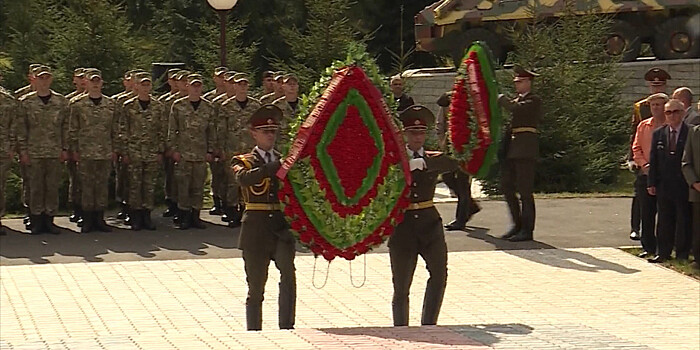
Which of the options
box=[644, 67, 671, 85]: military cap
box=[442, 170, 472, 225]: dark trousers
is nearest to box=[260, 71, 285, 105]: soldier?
box=[442, 170, 472, 225]: dark trousers

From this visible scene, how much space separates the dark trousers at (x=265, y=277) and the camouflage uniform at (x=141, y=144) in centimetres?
683

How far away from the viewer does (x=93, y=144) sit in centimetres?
→ 1588

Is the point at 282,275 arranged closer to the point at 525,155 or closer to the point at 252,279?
the point at 252,279

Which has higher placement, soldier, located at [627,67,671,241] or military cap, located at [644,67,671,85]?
military cap, located at [644,67,671,85]

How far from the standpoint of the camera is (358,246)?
31.0 feet

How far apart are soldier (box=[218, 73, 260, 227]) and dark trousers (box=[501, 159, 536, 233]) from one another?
311 centimetres

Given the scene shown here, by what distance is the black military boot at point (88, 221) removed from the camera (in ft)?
52.4

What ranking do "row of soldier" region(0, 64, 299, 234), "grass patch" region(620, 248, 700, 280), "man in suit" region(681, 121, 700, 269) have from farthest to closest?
"row of soldier" region(0, 64, 299, 234)
"grass patch" region(620, 248, 700, 280)
"man in suit" region(681, 121, 700, 269)

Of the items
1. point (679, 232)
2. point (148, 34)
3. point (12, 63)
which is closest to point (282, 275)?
point (679, 232)

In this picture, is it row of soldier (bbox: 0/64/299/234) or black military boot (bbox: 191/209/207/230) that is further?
black military boot (bbox: 191/209/207/230)

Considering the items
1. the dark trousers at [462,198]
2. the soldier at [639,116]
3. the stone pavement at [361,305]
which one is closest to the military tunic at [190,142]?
the stone pavement at [361,305]

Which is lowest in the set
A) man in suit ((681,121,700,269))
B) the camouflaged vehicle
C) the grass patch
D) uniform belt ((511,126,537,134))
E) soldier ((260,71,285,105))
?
the grass patch

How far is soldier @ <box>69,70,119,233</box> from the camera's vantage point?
52.0ft

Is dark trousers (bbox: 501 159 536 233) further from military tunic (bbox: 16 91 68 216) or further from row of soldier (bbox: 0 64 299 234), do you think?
military tunic (bbox: 16 91 68 216)
